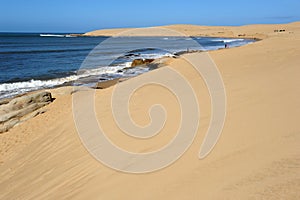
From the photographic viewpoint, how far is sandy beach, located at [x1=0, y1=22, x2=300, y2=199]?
3.06 metres

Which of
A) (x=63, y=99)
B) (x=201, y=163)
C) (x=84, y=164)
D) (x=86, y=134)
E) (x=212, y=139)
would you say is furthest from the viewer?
(x=63, y=99)

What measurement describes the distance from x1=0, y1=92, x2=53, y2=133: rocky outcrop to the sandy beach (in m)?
0.95

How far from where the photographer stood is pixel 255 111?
16.5 feet

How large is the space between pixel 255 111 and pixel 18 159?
4.86m

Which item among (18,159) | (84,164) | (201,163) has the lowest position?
(18,159)

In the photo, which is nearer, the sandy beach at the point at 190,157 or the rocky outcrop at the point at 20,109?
the sandy beach at the point at 190,157

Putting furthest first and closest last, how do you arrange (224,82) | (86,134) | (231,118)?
(224,82) → (86,134) → (231,118)

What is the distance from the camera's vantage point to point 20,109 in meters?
9.34

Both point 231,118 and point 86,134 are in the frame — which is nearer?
point 231,118

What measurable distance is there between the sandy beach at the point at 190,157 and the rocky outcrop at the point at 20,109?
95cm

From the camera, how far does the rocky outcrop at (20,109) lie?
8.53 m

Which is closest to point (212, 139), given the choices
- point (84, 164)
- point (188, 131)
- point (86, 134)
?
point (188, 131)

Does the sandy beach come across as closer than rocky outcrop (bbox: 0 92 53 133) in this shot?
Yes

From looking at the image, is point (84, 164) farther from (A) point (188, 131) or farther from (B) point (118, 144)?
(A) point (188, 131)
